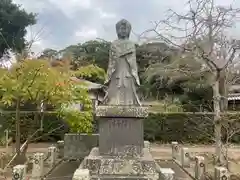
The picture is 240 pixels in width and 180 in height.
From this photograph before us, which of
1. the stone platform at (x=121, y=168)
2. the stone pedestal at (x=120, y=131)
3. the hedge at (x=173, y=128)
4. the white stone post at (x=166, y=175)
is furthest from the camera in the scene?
the hedge at (x=173, y=128)

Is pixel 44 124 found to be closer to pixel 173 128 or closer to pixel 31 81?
pixel 173 128

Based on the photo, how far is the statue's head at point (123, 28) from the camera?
846 cm

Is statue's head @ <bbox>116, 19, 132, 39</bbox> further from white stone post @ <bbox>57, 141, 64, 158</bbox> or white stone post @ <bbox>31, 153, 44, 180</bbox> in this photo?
white stone post @ <bbox>57, 141, 64, 158</bbox>

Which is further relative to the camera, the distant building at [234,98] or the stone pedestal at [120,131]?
the distant building at [234,98]

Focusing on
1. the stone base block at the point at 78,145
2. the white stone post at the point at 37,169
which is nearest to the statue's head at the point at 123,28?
the white stone post at the point at 37,169

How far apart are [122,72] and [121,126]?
143cm

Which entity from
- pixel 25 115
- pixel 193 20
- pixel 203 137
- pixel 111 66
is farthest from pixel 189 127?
pixel 111 66

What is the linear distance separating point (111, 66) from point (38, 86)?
11.5ft

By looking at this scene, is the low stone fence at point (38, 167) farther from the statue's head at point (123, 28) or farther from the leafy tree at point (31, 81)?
the statue's head at point (123, 28)

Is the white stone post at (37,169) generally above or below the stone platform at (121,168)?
below

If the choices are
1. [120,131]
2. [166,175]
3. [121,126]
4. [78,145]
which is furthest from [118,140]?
[78,145]

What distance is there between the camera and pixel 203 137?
21.0 meters

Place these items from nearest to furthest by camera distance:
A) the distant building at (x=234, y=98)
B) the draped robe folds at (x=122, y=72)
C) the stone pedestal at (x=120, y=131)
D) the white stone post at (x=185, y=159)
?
the stone pedestal at (x=120, y=131), the draped robe folds at (x=122, y=72), the white stone post at (x=185, y=159), the distant building at (x=234, y=98)

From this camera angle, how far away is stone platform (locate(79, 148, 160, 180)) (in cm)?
735
